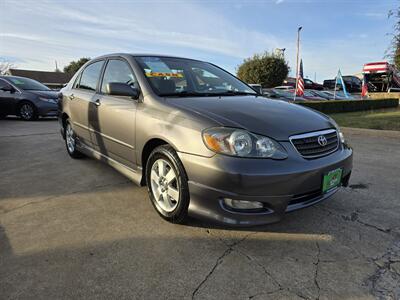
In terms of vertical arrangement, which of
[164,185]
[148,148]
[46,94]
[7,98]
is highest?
[46,94]

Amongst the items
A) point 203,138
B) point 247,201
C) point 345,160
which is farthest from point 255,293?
point 345,160

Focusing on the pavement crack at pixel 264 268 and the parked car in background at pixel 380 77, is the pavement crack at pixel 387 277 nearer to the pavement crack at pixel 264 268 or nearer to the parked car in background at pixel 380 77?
the pavement crack at pixel 264 268

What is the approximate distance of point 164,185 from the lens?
8.98ft

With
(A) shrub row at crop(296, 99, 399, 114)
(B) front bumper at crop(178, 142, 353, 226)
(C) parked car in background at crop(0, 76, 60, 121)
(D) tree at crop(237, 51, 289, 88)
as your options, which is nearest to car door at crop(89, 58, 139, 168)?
(B) front bumper at crop(178, 142, 353, 226)

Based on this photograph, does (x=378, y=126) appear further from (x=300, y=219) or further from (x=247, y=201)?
(x=247, y=201)

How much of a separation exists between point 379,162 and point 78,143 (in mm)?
4641

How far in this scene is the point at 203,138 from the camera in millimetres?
2340

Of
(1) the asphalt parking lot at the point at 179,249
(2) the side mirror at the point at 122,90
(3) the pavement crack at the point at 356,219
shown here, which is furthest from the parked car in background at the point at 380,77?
(2) the side mirror at the point at 122,90

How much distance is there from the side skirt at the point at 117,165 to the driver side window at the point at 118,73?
31.7 inches

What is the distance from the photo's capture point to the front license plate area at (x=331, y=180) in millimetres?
2479

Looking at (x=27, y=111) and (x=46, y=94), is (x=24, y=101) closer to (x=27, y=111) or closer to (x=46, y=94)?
(x=27, y=111)

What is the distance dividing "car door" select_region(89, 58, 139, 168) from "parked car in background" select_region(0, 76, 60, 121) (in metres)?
6.74

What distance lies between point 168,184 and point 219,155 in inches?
25.8

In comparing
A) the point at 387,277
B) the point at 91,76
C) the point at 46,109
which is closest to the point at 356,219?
the point at 387,277
